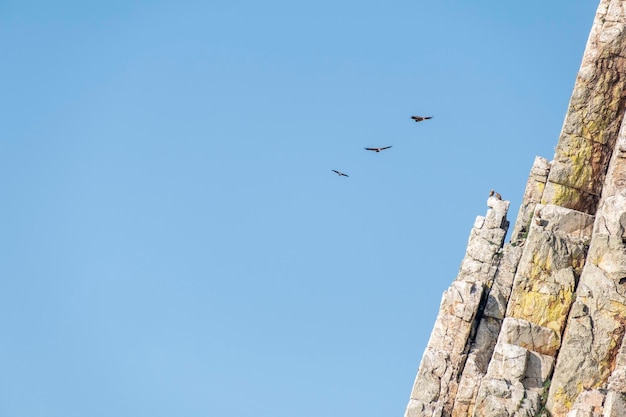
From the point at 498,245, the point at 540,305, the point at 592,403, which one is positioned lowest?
the point at 592,403

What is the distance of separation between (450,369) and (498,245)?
28.9 feet

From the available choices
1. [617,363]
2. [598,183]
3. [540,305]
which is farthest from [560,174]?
[617,363]

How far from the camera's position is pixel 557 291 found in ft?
293

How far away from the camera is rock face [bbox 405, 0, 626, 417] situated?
85562mm

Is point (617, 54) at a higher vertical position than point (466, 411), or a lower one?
higher

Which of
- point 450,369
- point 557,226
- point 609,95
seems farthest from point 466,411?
point 609,95

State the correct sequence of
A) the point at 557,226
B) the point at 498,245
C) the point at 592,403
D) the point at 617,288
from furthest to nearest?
1. the point at 498,245
2. the point at 557,226
3. the point at 617,288
4. the point at 592,403

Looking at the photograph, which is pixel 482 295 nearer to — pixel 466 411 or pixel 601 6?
pixel 466 411

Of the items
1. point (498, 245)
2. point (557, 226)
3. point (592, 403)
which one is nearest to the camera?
point (592, 403)

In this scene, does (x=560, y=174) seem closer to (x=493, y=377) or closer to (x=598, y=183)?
(x=598, y=183)

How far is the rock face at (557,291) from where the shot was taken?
85.6 metres

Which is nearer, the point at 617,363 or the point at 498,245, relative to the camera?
the point at 617,363

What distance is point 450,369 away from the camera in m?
97.1

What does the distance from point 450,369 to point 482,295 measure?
445 centimetres
